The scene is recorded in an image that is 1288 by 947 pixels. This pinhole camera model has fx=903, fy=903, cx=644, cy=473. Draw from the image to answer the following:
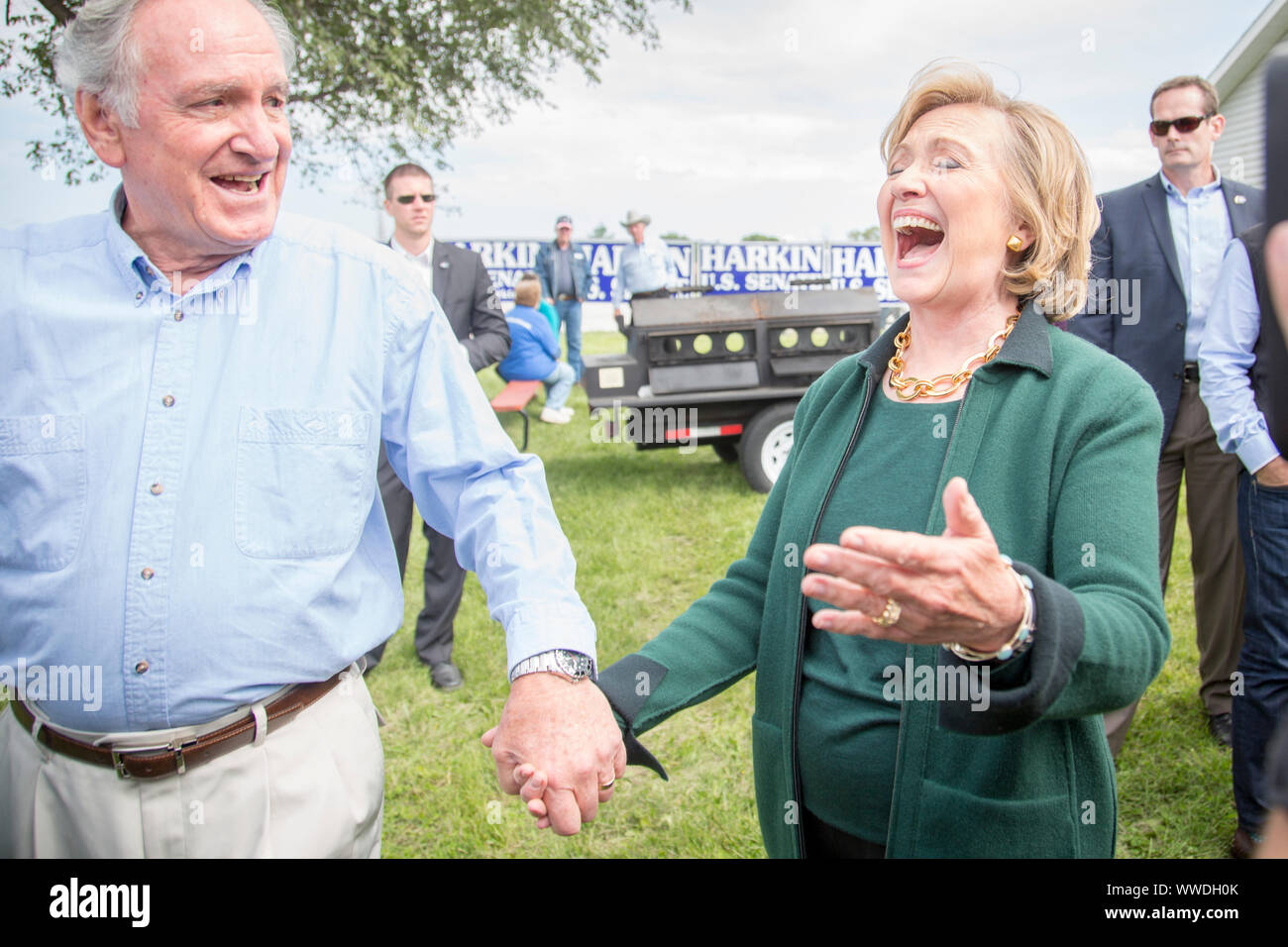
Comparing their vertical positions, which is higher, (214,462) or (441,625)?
(214,462)

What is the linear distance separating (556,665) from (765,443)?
617 centimetres

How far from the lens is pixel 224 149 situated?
177 cm

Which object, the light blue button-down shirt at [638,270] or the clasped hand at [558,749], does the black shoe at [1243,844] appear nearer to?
the clasped hand at [558,749]

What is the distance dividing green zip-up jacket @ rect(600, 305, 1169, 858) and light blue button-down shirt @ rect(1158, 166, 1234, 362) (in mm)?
2891

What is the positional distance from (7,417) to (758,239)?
19413 millimetres

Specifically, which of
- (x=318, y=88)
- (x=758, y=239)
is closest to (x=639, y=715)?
(x=318, y=88)

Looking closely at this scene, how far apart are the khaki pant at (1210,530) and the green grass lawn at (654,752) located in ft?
0.88

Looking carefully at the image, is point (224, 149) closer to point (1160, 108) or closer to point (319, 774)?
point (319, 774)

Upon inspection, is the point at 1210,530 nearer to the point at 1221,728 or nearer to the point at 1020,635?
the point at 1221,728

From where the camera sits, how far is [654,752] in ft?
13.8

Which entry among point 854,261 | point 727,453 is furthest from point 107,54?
point 854,261

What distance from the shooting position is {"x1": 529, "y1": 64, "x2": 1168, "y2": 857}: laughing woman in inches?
51.4

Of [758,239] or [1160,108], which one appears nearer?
[1160,108]

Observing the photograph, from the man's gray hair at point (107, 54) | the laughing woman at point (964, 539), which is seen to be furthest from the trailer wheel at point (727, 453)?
the man's gray hair at point (107, 54)
